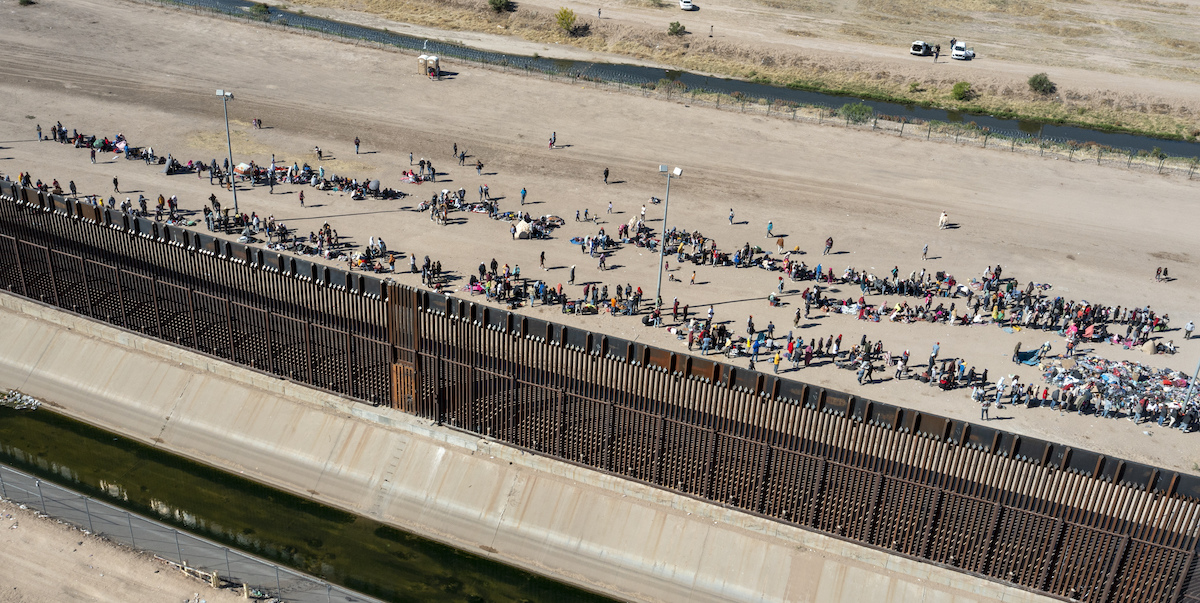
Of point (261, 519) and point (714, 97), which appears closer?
point (261, 519)

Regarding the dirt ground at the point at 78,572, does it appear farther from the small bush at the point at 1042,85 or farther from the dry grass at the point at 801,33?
the dry grass at the point at 801,33

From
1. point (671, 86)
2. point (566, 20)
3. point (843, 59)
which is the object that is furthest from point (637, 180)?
point (566, 20)

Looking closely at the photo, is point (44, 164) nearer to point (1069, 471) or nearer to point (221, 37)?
point (221, 37)

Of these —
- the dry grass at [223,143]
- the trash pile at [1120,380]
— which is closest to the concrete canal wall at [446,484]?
the trash pile at [1120,380]

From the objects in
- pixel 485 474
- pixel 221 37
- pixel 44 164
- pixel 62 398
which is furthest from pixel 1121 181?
pixel 221 37

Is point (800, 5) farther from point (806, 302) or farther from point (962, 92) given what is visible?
point (806, 302)

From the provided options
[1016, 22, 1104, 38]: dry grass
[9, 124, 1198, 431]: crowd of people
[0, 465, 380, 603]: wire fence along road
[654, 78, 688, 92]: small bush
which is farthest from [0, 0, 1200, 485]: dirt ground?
[1016, 22, 1104, 38]: dry grass
